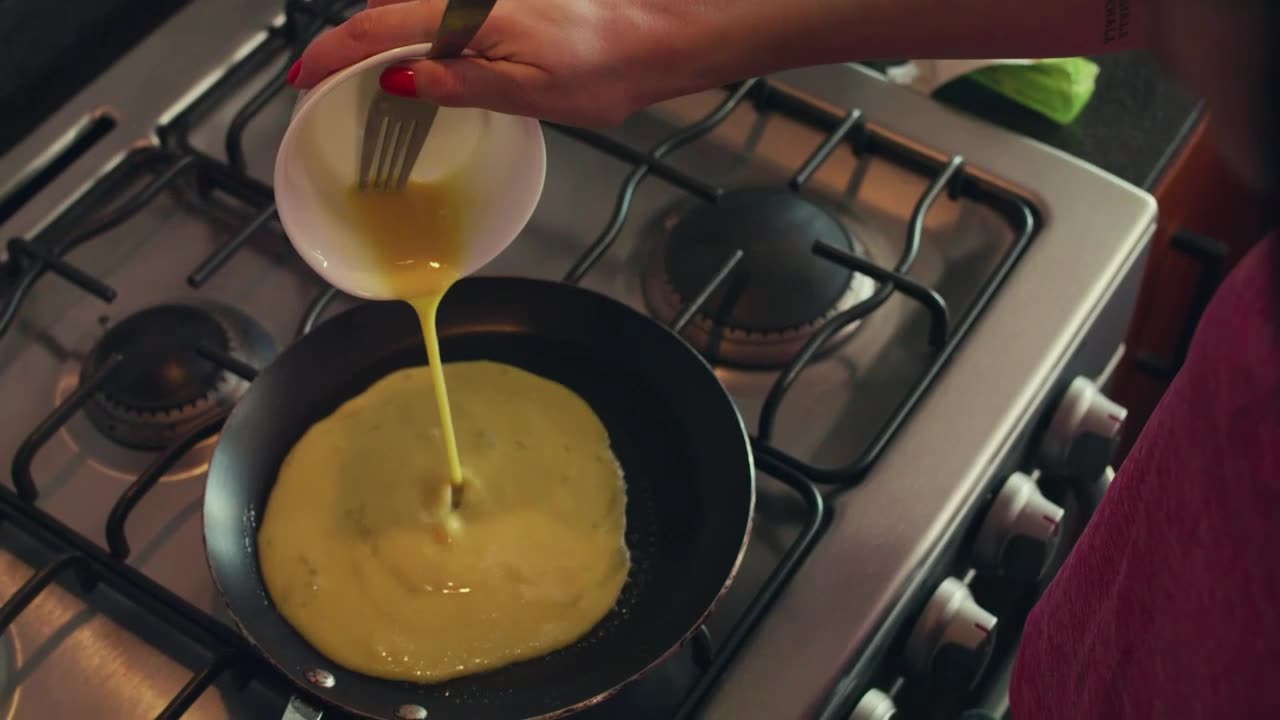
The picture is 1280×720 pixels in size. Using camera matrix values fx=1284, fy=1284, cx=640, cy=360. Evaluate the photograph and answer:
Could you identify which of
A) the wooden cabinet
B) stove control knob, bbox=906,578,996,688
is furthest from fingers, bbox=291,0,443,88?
the wooden cabinet

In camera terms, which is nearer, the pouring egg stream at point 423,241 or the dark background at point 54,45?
the pouring egg stream at point 423,241

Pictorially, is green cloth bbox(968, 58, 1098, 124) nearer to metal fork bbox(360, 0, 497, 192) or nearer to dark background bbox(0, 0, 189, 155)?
metal fork bbox(360, 0, 497, 192)

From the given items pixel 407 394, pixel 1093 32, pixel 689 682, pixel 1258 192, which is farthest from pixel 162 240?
pixel 1258 192

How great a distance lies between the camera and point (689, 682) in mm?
751

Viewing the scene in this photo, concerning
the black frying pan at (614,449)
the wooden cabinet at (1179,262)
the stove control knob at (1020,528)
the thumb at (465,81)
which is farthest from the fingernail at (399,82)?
the wooden cabinet at (1179,262)

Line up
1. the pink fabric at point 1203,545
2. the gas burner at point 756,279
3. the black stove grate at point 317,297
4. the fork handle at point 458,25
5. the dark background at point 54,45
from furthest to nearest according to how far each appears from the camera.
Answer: the dark background at point 54,45, the gas burner at point 756,279, the black stove grate at point 317,297, the fork handle at point 458,25, the pink fabric at point 1203,545

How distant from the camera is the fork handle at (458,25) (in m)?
0.63

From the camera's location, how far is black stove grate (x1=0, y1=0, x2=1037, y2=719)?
74cm

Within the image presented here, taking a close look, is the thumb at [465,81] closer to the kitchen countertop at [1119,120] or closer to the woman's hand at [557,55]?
the woman's hand at [557,55]

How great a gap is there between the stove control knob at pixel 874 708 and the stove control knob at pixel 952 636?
0.05 metres

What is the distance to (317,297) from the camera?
2.92 ft

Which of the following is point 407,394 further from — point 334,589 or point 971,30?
point 971,30

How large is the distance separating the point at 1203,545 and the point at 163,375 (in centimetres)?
63

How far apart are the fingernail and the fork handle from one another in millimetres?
16
